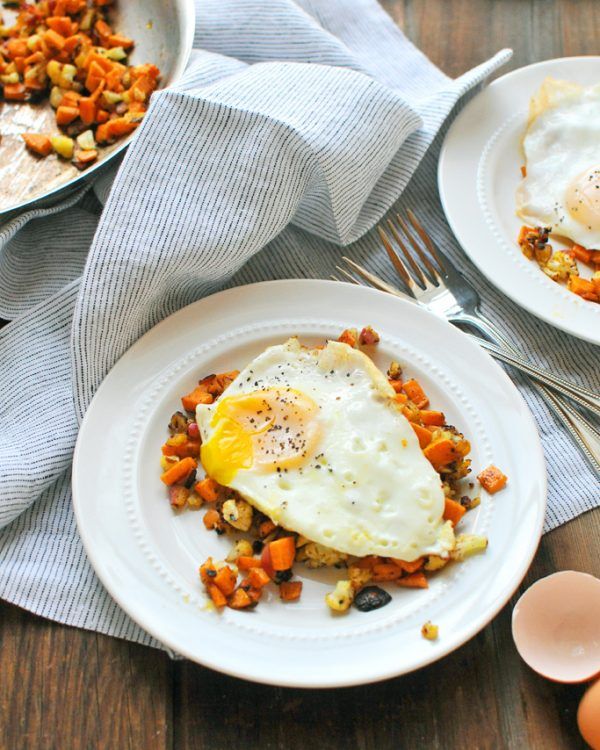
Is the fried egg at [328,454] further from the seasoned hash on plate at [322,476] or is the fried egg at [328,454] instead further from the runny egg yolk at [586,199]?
the runny egg yolk at [586,199]

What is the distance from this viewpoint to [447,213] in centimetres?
274

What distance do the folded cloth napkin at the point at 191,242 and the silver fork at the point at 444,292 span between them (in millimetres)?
57

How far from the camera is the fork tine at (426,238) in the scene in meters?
2.70

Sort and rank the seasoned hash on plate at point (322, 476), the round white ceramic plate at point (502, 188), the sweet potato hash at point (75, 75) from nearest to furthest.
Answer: the seasoned hash on plate at point (322, 476) < the round white ceramic plate at point (502, 188) < the sweet potato hash at point (75, 75)

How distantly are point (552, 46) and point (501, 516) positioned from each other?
209cm

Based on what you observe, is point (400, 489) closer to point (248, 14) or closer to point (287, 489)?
point (287, 489)

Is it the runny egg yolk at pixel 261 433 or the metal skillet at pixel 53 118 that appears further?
the metal skillet at pixel 53 118

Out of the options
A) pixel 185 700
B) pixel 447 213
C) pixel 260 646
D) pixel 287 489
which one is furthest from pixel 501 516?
pixel 447 213

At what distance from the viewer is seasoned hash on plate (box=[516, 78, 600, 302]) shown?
Answer: 2.68 meters

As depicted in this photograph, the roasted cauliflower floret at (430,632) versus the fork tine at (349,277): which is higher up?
the fork tine at (349,277)

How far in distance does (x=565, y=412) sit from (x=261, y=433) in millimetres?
858

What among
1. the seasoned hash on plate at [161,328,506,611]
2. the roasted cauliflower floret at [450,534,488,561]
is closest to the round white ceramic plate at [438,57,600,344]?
the seasoned hash on plate at [161,328,506,611]

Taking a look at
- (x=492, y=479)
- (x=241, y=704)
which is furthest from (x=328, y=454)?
(x=241, y=704)

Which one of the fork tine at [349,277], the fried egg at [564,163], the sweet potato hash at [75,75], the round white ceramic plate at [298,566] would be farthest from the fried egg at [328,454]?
the sweet potato hash at [75,75]
